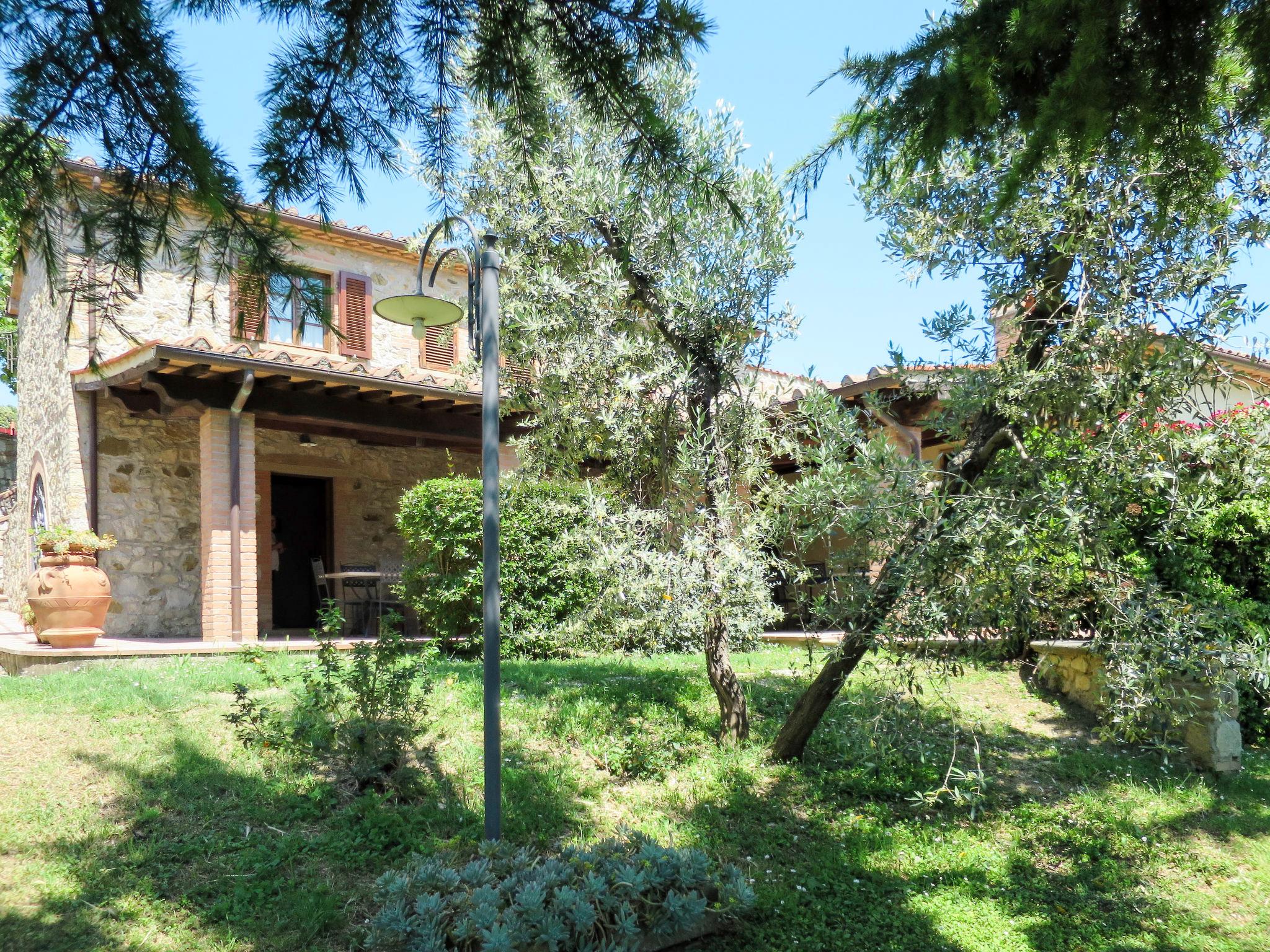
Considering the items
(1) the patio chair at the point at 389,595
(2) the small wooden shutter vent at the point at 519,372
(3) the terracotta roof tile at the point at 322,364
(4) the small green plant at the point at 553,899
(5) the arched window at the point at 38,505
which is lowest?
(4) the small green plant at the point at 553,899

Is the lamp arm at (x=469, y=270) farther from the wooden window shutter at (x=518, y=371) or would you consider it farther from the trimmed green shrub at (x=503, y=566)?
the trimmed green shrub at (x=503, y=566)

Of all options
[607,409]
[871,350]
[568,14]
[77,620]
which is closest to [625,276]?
[607,409]

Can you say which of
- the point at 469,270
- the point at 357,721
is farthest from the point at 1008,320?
the point at 357,721

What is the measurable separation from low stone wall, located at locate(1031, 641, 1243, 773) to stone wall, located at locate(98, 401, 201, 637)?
914 centimetres

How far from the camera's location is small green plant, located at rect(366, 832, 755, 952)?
3195 millimetres

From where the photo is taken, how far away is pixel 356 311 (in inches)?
488

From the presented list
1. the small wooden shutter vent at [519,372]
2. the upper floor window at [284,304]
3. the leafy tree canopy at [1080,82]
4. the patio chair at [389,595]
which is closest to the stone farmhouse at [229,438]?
the patio chair at [389,595]

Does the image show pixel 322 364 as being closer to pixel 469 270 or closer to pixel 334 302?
pixel 334 302

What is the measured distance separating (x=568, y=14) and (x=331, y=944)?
11.6ft

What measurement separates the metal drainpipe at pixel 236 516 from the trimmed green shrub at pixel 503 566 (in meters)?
1.86

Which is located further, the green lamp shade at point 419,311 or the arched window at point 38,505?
the arched window at point 38,505

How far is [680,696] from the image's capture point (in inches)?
252

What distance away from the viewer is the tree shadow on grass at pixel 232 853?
11.2ft

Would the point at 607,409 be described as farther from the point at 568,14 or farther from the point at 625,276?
the point at 568,14
